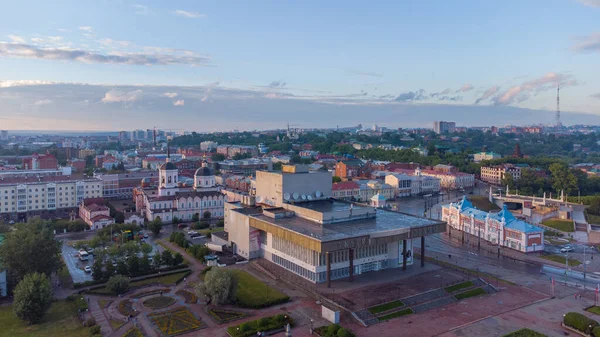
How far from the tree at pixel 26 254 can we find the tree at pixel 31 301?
404 cm

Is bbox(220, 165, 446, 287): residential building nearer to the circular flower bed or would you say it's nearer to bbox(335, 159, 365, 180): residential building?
the circular flower bed

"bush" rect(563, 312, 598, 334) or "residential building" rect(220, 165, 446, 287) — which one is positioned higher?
"residential building" rect(220, 165, 446, 287)

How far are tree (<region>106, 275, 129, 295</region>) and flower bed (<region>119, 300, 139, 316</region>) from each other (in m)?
1.28

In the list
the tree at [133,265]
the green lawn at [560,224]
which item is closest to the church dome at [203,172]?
the tree at [133,265]

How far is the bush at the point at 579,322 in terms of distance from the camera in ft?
81.1

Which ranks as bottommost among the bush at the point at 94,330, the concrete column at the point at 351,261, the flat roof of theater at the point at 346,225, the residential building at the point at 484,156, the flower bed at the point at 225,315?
the flower bed at the point at 225,315

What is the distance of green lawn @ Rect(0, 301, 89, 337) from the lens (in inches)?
976

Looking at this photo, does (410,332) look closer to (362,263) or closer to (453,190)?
(362,263)

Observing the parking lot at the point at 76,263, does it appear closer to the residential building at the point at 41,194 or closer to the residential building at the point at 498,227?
the residential building at the point at 41,194

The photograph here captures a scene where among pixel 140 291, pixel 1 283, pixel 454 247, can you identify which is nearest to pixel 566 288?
pixel 454 247

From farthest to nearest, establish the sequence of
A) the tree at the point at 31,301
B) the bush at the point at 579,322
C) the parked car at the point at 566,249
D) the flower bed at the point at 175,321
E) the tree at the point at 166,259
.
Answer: the parked car at the point at 566,249 < the tree at the point at 166,259 < the tree at the point at 31,301 < the flower bed at the point at 175,321 < the bush at the point at 579,322

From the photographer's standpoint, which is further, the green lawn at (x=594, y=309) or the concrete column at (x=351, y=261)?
the concrete column at (x=351, y=261)

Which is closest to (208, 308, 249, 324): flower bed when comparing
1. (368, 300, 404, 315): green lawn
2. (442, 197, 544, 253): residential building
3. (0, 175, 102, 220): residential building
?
(368, 300, 404, 315): green lawn

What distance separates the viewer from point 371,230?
1277 inches
